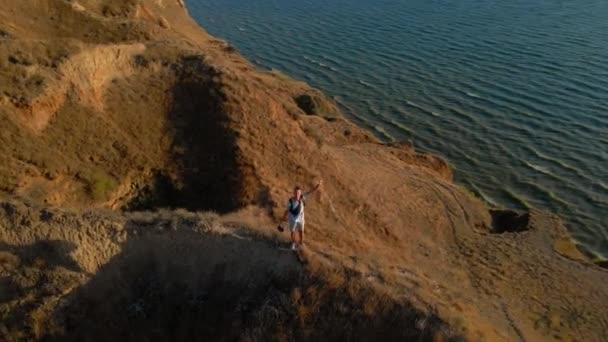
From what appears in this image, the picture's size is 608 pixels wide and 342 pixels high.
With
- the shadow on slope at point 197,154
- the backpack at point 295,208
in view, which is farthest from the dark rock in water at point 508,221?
the backpack at point 295,208

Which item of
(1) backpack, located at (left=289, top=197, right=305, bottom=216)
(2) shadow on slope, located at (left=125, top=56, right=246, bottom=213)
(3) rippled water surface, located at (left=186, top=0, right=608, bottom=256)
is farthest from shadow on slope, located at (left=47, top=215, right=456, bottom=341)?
(3) rippled water surface, located at (left=186, top=0, right=608, bottom=256)

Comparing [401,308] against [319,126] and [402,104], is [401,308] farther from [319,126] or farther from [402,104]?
[402,104]

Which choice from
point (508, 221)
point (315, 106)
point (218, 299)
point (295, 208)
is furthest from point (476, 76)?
point (218, 299)

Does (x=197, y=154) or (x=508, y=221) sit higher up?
(x=197, y=154)

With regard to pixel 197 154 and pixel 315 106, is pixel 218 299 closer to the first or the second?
pixel 197 154

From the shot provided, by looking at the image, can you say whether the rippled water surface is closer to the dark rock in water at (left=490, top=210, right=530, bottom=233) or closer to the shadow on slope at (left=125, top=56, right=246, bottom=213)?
the dark rock in water at (left=490, top=210, right=530, bottom=233)

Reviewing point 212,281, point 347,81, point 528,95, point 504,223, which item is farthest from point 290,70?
point 212,281
